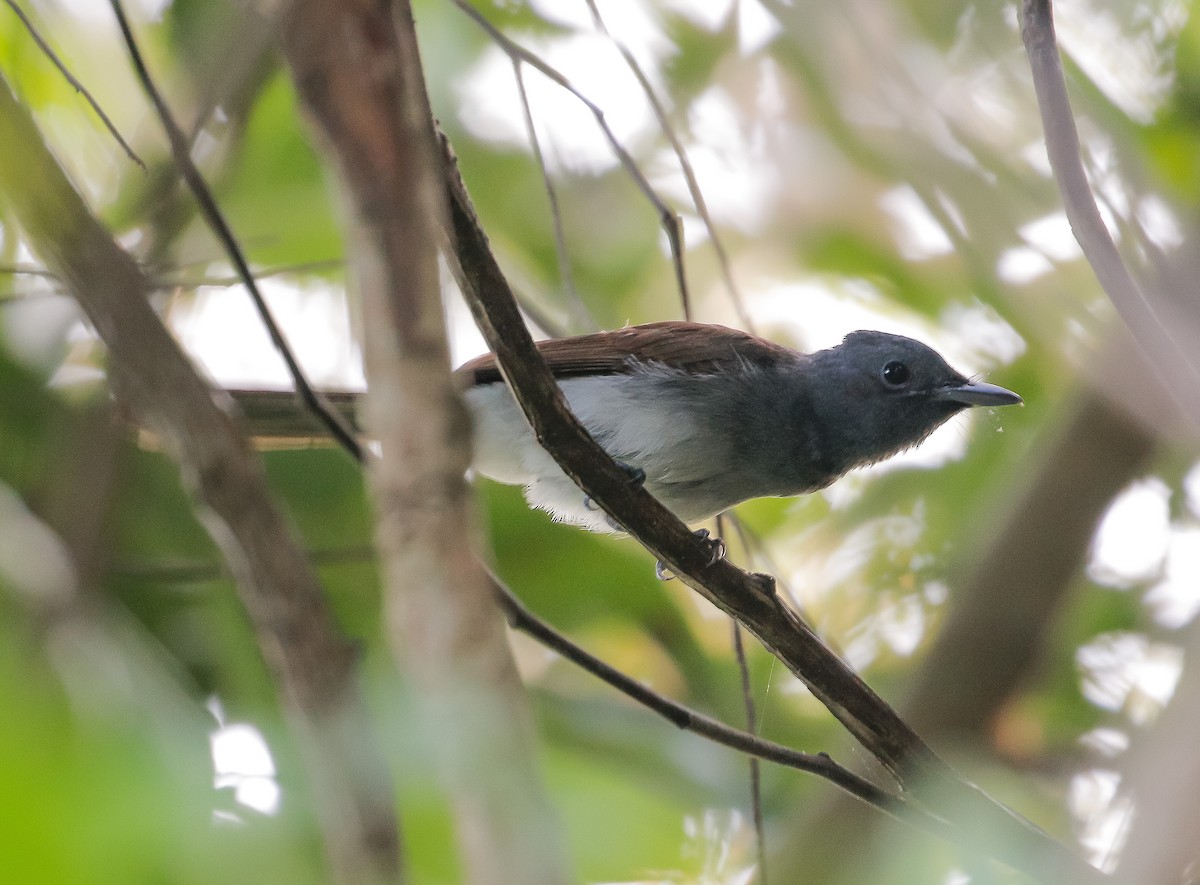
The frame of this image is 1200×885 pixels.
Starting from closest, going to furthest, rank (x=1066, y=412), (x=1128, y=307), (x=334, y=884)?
(x=334, y=884) < (x=1128, y=307) < (x=1066, y=412)

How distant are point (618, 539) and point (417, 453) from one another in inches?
135

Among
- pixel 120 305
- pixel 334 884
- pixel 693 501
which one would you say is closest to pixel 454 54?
pixel 693 501

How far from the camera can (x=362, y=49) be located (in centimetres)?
139

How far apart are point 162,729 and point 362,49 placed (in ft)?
2.60

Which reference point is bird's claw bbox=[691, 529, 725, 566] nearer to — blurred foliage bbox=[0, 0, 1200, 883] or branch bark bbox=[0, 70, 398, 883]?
blurred foliage bbox=[0, 0, 1200, 883]

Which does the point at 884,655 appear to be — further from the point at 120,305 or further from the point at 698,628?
the point at 120,305

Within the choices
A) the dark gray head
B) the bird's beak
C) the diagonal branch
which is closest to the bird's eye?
the dark gray head

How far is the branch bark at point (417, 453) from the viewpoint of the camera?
3.27ft

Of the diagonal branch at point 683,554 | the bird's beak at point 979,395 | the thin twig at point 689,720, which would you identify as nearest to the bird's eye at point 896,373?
the bird's beak at point 979,395

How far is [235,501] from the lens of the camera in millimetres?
1137

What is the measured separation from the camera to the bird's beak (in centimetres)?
396

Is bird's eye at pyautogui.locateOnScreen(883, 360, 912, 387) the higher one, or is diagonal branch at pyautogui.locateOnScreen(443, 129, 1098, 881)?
bird's eye at pyautogui.locateOnScreen(883, 360, 912, 387)

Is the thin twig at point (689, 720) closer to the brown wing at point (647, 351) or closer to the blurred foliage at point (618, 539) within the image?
the blurred foliage at point (618, 539)

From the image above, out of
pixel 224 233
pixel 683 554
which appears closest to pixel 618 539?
pixel 683 554
